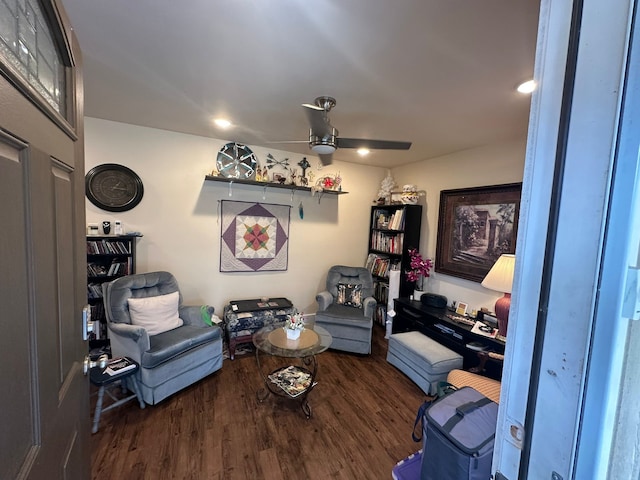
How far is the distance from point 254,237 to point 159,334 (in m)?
1.55

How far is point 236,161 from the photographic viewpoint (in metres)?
3.36

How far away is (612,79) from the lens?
0.42 meters

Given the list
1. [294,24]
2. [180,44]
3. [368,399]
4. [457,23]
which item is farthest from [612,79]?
[368,399]

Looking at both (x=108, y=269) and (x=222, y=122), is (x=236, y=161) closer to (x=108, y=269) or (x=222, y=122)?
(x=222, y=122)

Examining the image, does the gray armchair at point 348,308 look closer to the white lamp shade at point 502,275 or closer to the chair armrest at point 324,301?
the chair armrest at point 324,301

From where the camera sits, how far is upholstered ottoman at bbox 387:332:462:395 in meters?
2.46

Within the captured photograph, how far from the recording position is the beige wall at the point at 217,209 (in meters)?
2.91

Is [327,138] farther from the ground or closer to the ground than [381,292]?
farther from the ground

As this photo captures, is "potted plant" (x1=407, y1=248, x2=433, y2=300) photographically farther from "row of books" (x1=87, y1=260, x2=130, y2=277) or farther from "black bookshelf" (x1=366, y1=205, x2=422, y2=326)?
"row of books" (x1=87, y1=260, x2=130, y2=277)

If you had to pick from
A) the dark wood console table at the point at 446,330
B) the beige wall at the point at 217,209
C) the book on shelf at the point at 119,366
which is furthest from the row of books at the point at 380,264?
the book on shelf at the point at 119,366

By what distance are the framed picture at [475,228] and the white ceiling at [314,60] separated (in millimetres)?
618

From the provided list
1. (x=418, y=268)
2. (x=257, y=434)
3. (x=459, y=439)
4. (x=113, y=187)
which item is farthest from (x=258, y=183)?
(x=459, y=439)

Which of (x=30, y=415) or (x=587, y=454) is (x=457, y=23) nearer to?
(x=587, y=454)

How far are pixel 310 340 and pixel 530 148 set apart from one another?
2196 millimetres
